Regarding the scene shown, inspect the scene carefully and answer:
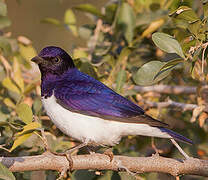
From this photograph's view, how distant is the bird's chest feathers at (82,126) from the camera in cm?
402

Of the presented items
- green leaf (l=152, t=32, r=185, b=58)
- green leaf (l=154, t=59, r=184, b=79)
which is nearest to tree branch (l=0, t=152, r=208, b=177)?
green leaf (l=154, t=59, r=184, b=79)

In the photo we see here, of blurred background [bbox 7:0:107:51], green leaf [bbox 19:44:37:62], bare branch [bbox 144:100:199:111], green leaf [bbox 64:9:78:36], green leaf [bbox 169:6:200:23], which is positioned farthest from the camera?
blurred background [bbox 7:0:107:51]

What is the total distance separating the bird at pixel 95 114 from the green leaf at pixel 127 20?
2.80ft

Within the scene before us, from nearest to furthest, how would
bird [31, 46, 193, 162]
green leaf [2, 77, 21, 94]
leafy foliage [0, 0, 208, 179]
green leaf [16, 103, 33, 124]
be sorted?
1. green leaf [16, 103, 33, 124]
2. bird [31, 46, 193, 162]
3. leafy foliage [0, 0, 208, 179]
4. green leaf [2, 77, 21, 94]

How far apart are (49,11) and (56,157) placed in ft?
25.5

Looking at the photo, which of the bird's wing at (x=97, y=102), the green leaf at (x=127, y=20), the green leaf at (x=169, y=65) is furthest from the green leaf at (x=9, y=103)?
the green leaf at (x=169, y=65)

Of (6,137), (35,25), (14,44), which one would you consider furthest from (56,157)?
(35,25)

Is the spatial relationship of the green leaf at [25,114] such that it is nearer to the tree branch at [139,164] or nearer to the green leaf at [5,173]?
the tree branch at [139,164]

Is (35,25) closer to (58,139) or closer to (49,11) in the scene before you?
(49,11)

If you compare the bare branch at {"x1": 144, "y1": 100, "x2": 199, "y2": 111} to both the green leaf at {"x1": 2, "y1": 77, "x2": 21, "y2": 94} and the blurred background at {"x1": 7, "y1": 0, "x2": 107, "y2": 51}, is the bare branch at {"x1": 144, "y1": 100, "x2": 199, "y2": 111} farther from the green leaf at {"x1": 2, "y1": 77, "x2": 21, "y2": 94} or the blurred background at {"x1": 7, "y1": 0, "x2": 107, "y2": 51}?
the blurred background at {"x1": 7, "y1": 0, "x2": 107, "y2": 51}

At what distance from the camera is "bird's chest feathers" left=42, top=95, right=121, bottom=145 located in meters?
4.02

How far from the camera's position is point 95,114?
410cm

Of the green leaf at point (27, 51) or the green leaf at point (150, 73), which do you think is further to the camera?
the green leaf at point (27, 51)

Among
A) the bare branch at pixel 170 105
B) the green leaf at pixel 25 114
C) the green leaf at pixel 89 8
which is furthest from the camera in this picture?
the green leaf at pixel 89 8
